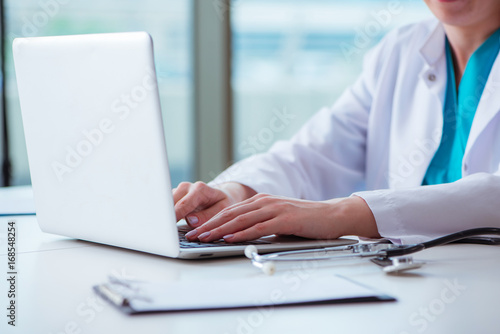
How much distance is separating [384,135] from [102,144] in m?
0.95

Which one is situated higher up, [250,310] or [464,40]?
[464,40]

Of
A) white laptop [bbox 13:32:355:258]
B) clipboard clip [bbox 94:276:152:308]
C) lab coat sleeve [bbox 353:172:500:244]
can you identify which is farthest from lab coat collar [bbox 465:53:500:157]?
clipboard clip [bbox 94:276:152:308]

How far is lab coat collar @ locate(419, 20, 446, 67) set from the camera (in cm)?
142

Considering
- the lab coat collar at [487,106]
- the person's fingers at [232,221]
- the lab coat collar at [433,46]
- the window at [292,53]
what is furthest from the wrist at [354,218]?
the window at [292,53]

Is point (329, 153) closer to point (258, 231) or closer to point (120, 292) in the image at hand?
point (258, 231)

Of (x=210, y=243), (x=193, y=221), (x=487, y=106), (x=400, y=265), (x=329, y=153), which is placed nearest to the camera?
(x=400, y=265)

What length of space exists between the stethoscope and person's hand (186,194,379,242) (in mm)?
58

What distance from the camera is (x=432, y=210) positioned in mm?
894

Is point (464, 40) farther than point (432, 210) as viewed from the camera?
Yes

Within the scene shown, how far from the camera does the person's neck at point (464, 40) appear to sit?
4.50 feet

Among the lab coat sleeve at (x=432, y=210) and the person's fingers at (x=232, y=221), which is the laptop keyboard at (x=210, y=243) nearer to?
the person's fingers at (x=232, y=221)

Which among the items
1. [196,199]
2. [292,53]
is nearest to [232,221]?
[196,199]

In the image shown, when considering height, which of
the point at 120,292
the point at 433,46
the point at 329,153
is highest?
the point at 433,46

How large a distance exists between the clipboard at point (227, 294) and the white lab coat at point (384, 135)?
529 mm
